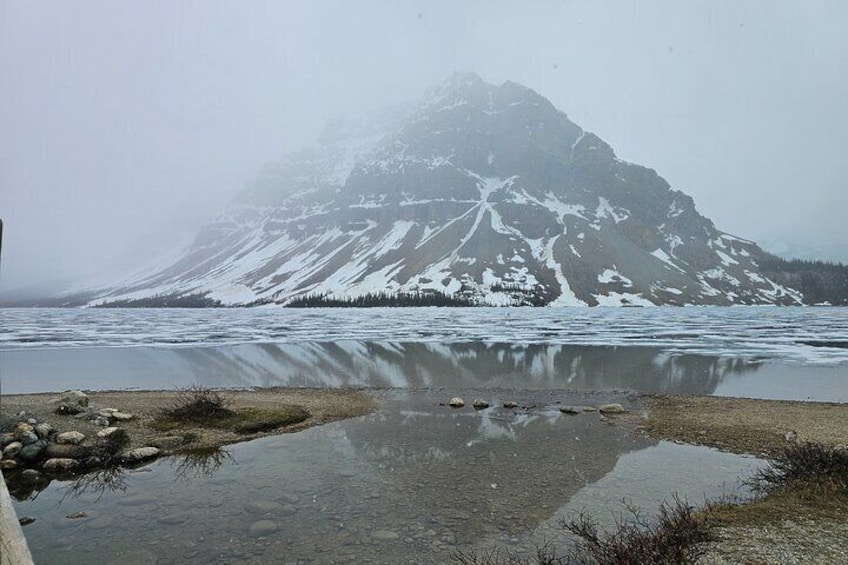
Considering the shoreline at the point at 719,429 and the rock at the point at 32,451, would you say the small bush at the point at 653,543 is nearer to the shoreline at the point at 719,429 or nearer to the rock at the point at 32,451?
the shoreline at the point at 719,429

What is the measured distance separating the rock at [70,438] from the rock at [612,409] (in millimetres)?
21311

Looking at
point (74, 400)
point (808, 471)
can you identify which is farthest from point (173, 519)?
point (808, 471)

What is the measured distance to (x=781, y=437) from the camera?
17453 millimetres

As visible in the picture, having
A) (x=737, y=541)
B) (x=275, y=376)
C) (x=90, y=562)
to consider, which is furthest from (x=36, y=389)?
(x=737, y=541)

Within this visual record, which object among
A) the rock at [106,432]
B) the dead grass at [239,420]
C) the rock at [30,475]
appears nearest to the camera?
the rock at [30,475]

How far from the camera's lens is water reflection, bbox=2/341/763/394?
102 feet

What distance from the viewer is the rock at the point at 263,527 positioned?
412 inches

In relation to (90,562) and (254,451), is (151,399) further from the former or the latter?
(90,562)

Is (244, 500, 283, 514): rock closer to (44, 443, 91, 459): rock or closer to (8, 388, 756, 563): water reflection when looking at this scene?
(8, 388, 756, 563): water reflection

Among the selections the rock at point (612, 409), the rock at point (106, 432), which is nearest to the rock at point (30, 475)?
the rock at point (106, 432)

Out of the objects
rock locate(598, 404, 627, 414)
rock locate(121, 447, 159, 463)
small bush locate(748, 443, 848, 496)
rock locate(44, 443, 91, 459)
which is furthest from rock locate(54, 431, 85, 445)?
rock locate(598, 404, 627, 414)

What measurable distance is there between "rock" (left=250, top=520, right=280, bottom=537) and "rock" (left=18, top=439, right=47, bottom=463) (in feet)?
30.7

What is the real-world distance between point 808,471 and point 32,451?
22603 mm

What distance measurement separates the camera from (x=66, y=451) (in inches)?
607
